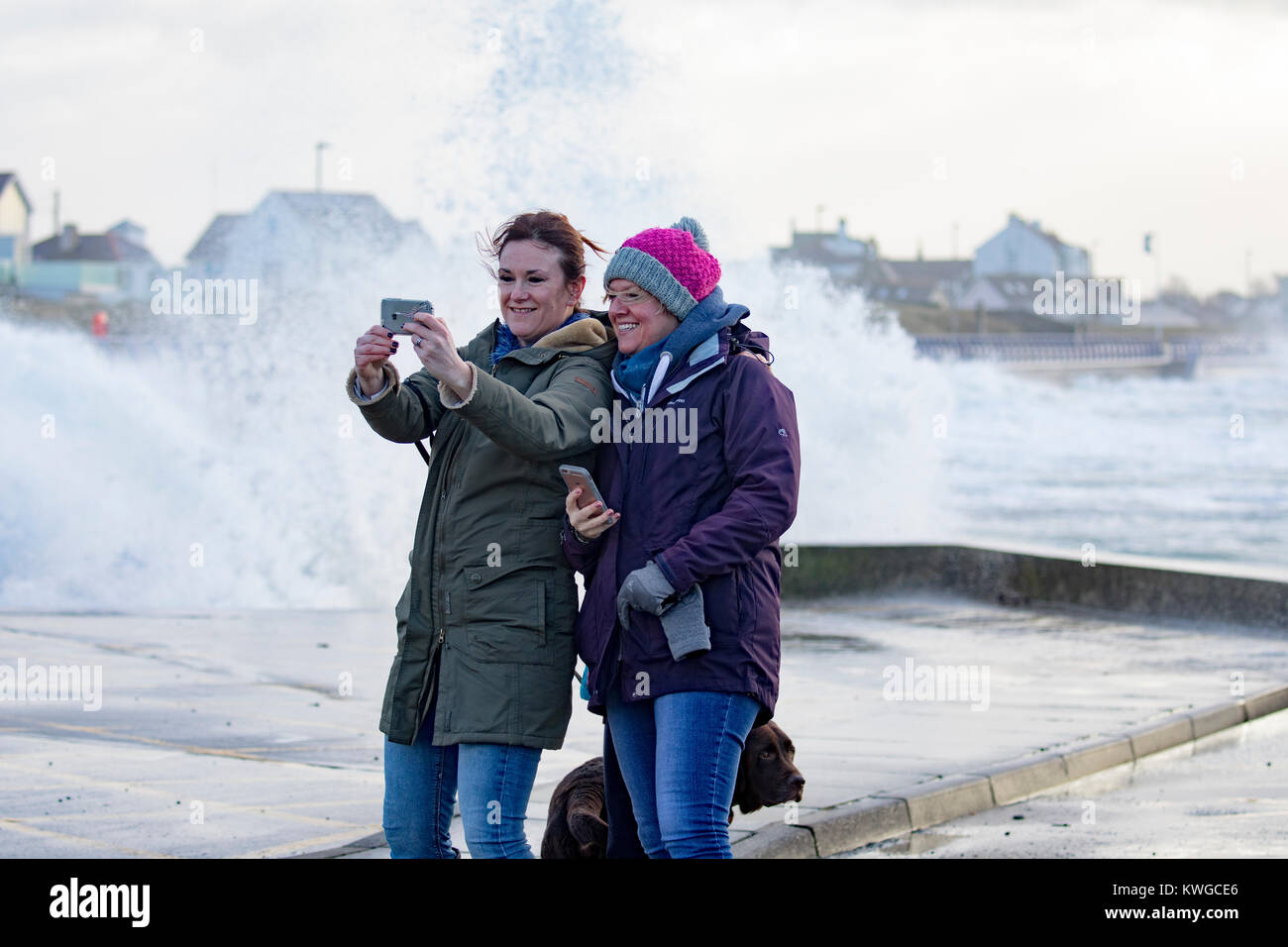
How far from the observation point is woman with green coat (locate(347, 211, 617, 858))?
3.53 metres

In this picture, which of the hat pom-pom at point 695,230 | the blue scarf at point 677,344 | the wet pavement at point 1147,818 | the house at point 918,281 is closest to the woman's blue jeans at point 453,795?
the blue scarf at point 677,344

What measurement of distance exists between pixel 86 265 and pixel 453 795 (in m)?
106

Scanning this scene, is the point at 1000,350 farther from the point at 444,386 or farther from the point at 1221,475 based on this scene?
the point at 444,386

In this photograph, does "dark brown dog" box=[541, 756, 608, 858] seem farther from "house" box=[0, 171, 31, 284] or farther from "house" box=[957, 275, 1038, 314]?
"house" box=[957, 275, 1038, 314]

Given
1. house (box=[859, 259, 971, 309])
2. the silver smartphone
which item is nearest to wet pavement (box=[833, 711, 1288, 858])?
the silver smartphone

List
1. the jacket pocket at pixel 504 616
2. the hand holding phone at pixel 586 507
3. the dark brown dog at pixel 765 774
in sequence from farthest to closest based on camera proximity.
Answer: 1. the dark brown dog at pixel 765 774
2. the jacket pocket at pixel 504 616
3. the hand holding phone at pixel 586 507

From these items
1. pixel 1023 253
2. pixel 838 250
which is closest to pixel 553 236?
pixel 838 250

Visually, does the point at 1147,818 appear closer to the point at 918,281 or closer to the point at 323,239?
the point at 323,239

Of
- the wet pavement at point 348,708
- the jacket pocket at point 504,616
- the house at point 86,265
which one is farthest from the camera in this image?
the house at point 86,265

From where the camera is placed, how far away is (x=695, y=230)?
12.9ft

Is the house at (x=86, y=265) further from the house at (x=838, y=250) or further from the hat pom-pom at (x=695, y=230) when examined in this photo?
the hat pom-pom at (x=695, y=230)

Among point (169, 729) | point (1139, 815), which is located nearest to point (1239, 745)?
point (1139, 815)

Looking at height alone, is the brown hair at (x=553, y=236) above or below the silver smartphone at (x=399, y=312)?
above

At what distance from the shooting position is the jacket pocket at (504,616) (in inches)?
→ 140
